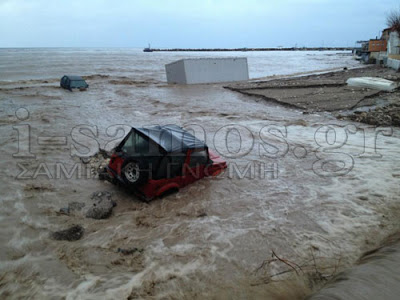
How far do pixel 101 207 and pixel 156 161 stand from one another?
4.92 ft

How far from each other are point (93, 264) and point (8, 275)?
1.22 m

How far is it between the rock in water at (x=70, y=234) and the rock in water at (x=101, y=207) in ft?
1.34

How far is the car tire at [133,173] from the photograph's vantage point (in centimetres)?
582

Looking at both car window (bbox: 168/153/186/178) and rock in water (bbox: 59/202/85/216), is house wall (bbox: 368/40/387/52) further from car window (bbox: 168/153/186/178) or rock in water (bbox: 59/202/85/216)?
rock in water (bbox: 59/202/85/216)

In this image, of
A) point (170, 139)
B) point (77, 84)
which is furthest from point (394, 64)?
point (170, 139)

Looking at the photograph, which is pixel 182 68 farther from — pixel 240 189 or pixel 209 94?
pixel 240 189

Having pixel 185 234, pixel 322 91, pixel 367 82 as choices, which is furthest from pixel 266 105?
pixel 185 234

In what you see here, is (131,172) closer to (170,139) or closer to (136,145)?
(136,145)

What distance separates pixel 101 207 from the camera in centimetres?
595

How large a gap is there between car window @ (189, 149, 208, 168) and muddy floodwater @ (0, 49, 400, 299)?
569 mm

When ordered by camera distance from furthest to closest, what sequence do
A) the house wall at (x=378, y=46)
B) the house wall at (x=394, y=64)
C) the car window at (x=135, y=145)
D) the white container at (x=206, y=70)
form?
the house wall at (x=378, y=46) < the house wall at (x=394, y=64) < the white container at (x=206, y=70) < the car window at (x=135, y=145)

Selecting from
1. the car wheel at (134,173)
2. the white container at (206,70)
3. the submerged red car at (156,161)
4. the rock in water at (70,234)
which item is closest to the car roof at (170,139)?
the submerged red car at (156,161)

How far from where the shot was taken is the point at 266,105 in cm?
1725

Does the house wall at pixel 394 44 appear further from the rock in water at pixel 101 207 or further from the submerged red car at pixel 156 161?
the rock in water at pixel 101 207
